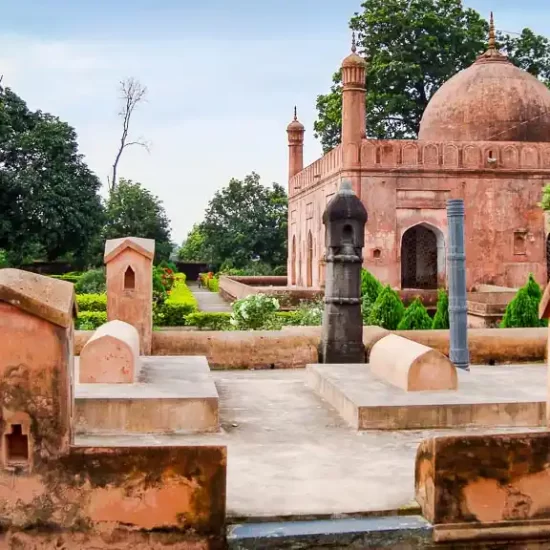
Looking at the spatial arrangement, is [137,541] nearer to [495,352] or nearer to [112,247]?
[112,247]

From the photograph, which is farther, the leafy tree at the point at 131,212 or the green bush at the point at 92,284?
the leafy tree at the point at 131,212

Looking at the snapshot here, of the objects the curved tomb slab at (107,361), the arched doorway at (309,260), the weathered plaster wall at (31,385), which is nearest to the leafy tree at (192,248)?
the arched doorway at (309,260)

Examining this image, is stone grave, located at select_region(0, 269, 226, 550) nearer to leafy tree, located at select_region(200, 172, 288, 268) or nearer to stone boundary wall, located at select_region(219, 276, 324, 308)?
stone boundary wall, located at select_region(219, 276, 324, 308)

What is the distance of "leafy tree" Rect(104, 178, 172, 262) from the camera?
3522 cm

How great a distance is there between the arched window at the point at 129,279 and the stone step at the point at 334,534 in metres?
5.21

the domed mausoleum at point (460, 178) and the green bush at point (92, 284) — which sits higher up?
the domed mausoleum at point (460, 178)

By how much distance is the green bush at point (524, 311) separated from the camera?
12.4 meters

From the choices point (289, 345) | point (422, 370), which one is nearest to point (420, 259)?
point (289, 345)

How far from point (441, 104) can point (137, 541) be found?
18791 mm

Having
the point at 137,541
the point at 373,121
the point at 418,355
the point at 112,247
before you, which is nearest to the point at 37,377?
the point at 137,541

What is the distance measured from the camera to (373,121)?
28.3m

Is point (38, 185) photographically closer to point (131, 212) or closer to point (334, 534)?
point (131, 212)

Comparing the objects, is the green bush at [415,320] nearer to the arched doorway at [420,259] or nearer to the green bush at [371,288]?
the green bush at [371,288]

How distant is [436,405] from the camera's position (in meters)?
6.05
